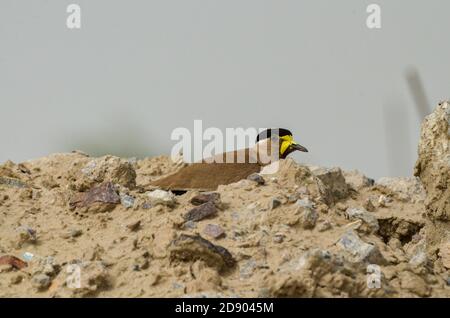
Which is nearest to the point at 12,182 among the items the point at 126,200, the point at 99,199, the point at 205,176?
the point at 99,199

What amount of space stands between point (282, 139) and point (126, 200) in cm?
409

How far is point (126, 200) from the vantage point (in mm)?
5031

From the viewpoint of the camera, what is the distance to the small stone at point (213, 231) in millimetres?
4457

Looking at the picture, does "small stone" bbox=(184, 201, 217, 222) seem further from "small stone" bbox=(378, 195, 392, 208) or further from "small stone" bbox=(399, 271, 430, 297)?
"small stone" bbox=(378, 195, 392, 208)

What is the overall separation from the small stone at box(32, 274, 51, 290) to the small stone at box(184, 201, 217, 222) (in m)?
0.87

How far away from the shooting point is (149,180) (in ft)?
23.0

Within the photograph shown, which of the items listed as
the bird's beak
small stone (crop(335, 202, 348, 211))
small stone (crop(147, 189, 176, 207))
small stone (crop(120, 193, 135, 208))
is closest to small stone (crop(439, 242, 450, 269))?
small stone (crop(335, 202, 348, 211))

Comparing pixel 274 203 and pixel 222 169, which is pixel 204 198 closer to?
pixel 274 203

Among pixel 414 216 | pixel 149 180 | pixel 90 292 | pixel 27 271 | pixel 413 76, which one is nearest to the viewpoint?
pixel 413 76

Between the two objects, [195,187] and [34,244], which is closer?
[34,244]

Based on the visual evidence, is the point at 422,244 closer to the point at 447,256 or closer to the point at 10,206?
the point at 447,256

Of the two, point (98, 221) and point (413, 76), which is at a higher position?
point (413, 76)

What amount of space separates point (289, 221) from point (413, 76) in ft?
4.11
